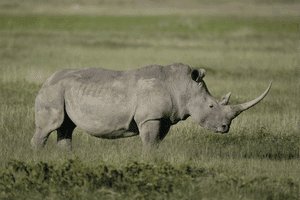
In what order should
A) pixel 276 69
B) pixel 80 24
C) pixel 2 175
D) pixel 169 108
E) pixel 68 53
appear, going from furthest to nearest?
pixel 80 24
pixel 68 53
pixel 276 69
pixel 169 108
pixel 2 175

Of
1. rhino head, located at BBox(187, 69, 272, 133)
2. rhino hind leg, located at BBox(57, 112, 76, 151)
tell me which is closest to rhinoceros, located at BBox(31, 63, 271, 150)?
rhino head, located at BBox(187, 69, 272, 133)

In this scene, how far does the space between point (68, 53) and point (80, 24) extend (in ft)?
72.6

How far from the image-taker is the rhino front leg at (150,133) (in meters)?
12.2

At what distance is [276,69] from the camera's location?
2820 cm

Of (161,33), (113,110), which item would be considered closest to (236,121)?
(113,110)

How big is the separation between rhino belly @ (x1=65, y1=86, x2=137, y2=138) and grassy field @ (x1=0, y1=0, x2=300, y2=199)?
1.13ft

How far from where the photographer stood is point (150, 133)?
12250 millimetres

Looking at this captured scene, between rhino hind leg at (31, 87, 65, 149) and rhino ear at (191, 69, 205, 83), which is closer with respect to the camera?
rhino ear at (191, 69, 205, 83)

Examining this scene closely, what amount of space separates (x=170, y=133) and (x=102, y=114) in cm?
312

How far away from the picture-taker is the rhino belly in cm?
1239

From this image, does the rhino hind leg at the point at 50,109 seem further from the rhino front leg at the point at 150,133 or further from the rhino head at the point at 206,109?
the rhino head at the point at 206,109

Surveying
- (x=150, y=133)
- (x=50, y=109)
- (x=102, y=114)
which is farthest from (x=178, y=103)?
(x=50, y=109)

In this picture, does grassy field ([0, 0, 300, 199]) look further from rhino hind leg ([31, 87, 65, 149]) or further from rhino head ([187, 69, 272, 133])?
rhino head ([187, 69, 272, 133])

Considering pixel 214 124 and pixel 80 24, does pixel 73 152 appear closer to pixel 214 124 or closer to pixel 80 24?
pixel 214 124
